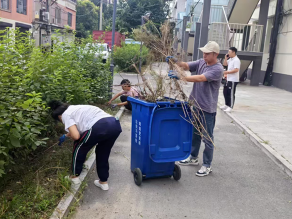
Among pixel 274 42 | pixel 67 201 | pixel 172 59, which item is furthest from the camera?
pixel 274 42

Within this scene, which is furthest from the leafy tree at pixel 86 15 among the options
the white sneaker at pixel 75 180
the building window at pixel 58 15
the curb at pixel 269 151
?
the white sneaker at pixel 75 180

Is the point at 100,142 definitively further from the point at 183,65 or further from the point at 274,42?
the point at 274,42

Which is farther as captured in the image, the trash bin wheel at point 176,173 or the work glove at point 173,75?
the trash bin wheel at point 176,173

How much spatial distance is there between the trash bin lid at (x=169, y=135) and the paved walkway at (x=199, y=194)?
1.62 feet

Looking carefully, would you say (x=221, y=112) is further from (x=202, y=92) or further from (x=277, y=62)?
(x=277, y=62)

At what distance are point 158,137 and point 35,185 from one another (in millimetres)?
1596

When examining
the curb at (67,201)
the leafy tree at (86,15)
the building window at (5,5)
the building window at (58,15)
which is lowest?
the curb at (67,201)

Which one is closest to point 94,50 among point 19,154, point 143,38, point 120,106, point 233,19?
point 120,106

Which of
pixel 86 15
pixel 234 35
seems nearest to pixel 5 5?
pixel 234 35

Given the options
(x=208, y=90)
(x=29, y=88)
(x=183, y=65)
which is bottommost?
(x=29, y=88)

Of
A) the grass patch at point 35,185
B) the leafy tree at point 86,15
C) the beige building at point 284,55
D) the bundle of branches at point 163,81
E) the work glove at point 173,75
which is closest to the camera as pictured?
Result: the grass patch at point 35,185

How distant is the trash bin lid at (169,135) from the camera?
3971 millimetres

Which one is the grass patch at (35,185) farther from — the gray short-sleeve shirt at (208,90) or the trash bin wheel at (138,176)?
the gray short-sleeve shirt at (208,90)

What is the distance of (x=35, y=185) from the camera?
3.79m
